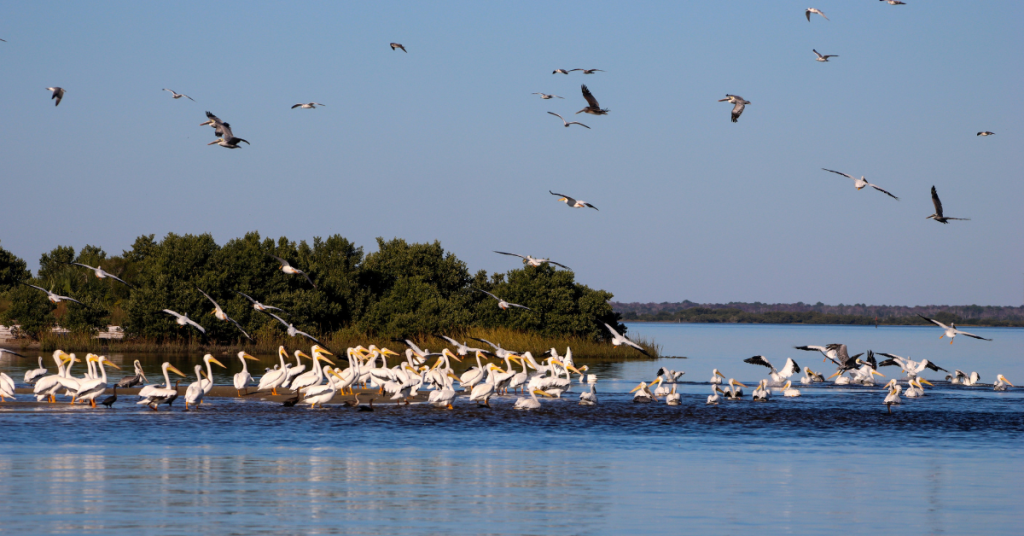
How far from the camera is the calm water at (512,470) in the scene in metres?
13.6

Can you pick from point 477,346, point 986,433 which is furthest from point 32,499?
point 477,346

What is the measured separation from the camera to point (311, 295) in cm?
6141

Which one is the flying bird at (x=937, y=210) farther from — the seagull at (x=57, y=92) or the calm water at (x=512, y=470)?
the seagull at (x=57, y=92)

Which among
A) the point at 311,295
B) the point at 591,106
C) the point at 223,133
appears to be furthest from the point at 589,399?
the point at 311,295

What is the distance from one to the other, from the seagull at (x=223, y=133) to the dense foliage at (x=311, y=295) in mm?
33783

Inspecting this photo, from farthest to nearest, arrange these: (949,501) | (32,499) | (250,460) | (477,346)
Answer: (477,346)
(250,460)
(949,501)
(32,499)

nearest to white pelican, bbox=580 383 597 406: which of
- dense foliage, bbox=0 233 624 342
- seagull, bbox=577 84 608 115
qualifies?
seagull, bbox=577 84 608 115

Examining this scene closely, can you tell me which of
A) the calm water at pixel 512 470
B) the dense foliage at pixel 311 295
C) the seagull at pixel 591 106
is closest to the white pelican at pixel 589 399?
the calm water at pixel 512 470

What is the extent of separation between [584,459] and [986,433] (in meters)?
10.3

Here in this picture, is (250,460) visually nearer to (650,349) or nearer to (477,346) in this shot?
(477,346)

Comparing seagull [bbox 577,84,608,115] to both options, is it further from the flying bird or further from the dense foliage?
the dense foliage

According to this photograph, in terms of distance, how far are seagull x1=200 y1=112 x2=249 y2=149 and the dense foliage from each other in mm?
33783

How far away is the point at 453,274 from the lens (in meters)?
69.6

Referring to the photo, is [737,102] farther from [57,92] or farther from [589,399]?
[57,92]
